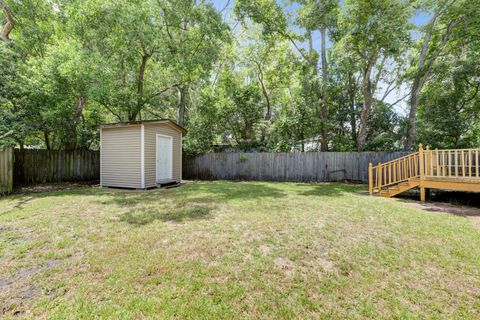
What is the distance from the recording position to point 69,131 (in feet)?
31.0

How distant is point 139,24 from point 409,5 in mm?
11121

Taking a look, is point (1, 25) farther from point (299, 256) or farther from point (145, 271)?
point (299, 256)

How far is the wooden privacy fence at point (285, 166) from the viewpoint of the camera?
9.98m

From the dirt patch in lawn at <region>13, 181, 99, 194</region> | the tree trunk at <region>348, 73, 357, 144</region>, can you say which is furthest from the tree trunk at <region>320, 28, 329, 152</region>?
the dirt patch in lawn at <region>13, 181, 99, 194</region>

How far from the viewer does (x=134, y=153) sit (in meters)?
7.59

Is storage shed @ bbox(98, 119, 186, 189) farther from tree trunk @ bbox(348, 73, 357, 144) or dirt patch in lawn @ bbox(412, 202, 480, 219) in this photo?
tree trunk @ bbox(348, 73, 357, 144)

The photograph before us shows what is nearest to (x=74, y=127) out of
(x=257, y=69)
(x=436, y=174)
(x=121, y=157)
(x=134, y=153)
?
(x=121, y=157)

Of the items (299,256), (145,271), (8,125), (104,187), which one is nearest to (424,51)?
(299,256)

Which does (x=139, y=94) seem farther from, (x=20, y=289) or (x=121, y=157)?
(x=20, y=289)

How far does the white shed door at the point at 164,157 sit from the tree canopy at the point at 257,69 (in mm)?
2897

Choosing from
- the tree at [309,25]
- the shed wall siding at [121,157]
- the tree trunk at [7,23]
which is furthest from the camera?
the tree at [309,25]

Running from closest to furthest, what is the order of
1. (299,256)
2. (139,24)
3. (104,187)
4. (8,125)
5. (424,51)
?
(299,256) < (8,125) < (104,187) < (139,24) < (424,51)

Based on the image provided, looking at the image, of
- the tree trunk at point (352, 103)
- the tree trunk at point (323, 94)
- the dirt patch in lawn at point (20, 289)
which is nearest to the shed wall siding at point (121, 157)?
the dirt patch in lawn at point (20, 289)

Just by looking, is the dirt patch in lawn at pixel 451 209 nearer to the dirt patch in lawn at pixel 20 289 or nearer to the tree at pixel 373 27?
the tree at pixel 373 27
